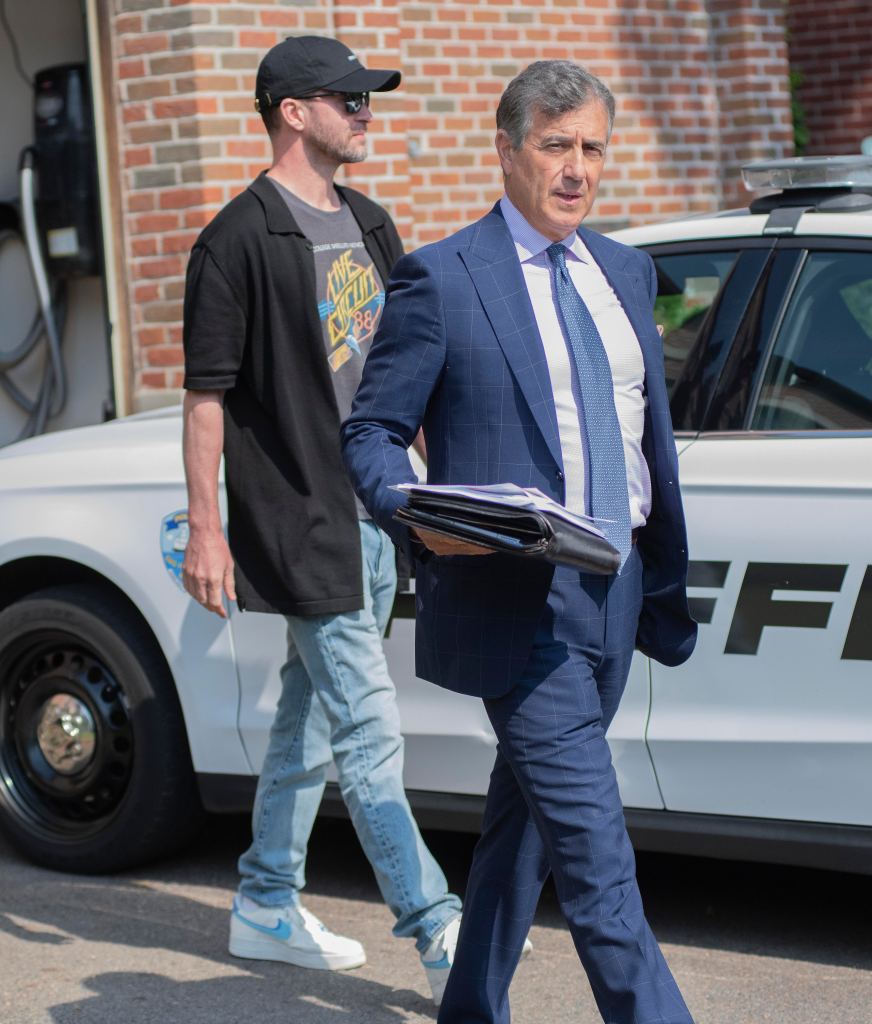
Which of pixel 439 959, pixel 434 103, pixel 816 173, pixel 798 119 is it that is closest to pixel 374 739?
→ pixel 439 959

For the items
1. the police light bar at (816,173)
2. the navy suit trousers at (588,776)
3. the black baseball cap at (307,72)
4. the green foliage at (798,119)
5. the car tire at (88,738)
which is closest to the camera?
the navy suit trousers at (588,776)

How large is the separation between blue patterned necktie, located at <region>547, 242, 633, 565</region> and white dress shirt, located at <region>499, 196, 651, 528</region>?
0.02 meters

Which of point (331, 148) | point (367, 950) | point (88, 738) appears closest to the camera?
point (331, 148)

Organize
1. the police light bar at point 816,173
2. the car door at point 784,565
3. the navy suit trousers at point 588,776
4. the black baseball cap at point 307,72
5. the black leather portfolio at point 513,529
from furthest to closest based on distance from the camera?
the police light bar at point 816,173 < the black baseball cap at point 307,72 < the car door at point 784,565 < the navy suit trousers at point 588,776 < the black leather portfolio at point 513,529

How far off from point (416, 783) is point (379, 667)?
49cm

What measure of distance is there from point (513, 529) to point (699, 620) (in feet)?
4.24

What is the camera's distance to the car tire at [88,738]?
470 centimetres

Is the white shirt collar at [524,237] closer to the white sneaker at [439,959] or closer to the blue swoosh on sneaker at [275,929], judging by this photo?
the white sneaker at [439,959]

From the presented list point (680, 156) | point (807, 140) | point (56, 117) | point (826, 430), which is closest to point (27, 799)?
point (826, 430)

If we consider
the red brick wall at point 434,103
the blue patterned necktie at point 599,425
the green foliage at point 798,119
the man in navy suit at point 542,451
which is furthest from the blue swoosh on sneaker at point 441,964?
the green foliage at point 798,119

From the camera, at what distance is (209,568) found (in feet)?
12.9

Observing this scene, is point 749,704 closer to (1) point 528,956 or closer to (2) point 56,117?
(1) point 528,956

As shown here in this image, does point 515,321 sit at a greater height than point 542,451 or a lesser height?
greater

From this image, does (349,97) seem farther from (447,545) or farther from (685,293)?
(447,545)
